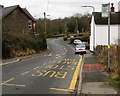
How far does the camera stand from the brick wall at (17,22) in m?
36.4

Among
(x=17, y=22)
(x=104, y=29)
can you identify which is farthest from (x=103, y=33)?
(x=17, y=22)

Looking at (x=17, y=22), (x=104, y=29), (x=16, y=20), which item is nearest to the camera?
(x=104, y=29)

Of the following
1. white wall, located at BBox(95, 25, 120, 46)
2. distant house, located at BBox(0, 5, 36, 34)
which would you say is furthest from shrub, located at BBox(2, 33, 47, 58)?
white wall, located at BBox(95, 25, 120, 46)

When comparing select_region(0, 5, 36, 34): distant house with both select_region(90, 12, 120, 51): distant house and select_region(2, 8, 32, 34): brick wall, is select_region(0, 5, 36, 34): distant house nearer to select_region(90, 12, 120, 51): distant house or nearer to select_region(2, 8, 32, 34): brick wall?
select_region(2, 8, 32, 34): brick wall

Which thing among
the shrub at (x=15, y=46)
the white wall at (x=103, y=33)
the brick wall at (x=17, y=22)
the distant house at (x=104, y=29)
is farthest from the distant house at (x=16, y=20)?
the white wall at (x=103, y=33)

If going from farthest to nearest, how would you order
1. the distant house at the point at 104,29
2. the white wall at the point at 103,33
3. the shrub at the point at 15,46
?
the white wall at the point at 103,33, the distant house at the point at 104,29, the shrub at the point at 15,46

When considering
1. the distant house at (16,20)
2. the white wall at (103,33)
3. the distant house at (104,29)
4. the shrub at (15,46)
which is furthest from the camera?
the distant house at (16,20)

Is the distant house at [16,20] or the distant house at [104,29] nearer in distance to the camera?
the distant house at [104,29]

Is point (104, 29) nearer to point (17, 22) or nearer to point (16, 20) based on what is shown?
point (17, 22)

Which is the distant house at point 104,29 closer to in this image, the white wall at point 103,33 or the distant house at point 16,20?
the white wall at point 103,33

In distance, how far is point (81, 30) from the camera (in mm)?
98625

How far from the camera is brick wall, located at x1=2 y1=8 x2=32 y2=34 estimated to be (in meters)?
36.4

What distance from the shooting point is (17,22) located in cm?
3853

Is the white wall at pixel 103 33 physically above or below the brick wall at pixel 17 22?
below
